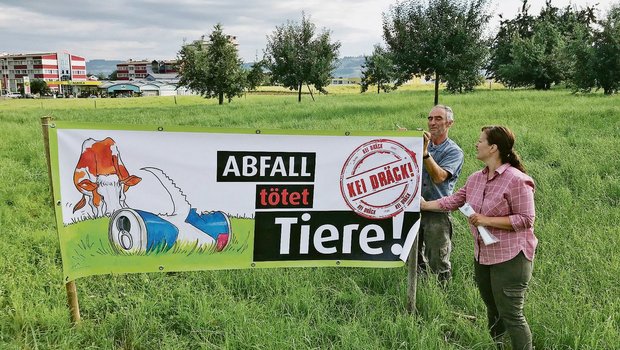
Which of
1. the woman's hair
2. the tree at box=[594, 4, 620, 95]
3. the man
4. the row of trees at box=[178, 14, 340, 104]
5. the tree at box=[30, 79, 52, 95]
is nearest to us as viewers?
the woman's hair

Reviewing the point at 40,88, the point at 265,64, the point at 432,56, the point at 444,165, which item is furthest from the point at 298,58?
the point at 40,88

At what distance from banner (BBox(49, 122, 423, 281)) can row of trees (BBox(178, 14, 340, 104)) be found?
2884 centimetres

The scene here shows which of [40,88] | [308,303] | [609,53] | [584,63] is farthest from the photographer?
[40,88]

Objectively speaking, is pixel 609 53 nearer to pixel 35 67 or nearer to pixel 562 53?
pixel 562 53

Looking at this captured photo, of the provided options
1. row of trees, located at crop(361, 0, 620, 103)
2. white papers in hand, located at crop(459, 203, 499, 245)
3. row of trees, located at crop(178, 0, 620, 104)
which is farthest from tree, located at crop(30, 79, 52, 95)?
white papers in hand, located at crop(459, 203, 499, 245)

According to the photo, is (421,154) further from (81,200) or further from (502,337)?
(81,200)

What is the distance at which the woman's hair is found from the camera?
2.83 metres

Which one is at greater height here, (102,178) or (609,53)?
(609,53)

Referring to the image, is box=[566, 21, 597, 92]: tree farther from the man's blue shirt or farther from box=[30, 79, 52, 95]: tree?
box=[30, 79, 52, 95]: tree

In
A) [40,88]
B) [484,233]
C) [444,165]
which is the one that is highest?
[40,88]

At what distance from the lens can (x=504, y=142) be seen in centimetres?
283

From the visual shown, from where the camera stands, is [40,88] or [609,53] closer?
[609,53]

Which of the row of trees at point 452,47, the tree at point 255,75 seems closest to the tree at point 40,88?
the tree at point 255,75

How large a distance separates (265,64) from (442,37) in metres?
17.2
